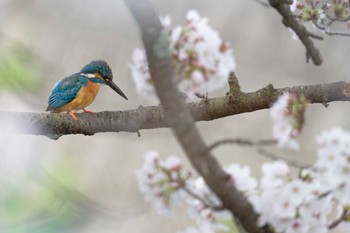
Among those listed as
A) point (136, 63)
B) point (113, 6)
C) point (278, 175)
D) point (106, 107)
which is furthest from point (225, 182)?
point (113, 6)

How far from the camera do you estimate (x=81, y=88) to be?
1881 millimetres

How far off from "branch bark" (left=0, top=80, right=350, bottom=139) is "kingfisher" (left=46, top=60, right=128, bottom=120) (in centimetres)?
21

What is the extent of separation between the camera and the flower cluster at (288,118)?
809 mm

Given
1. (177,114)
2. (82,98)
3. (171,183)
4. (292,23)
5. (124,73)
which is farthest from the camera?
(124,73)

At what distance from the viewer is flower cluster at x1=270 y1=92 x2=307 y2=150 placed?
2.65ft

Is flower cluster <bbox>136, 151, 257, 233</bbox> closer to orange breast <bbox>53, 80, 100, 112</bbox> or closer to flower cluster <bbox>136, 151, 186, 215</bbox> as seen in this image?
flower cluster <bbox>136, 151, 186, 215</bbox>

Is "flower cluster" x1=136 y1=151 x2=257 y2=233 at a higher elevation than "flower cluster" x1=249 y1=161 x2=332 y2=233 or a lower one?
higher

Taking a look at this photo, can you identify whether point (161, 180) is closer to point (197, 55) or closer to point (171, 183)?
point (171, 183)

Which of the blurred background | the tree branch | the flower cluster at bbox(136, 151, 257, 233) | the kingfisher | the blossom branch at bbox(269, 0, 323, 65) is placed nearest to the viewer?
the tree branch

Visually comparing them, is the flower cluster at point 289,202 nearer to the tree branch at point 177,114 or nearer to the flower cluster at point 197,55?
the tree branch at point 177,114

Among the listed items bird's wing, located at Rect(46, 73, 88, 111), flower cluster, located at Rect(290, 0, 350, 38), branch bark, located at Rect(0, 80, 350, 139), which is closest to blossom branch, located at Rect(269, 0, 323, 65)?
flower cluster, located at Rect(290, 0, 350, 38)

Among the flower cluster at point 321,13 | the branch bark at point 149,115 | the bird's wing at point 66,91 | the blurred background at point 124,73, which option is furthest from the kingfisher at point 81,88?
the blurred background at point 124,73

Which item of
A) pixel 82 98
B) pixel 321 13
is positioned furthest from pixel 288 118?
pixel 82 98

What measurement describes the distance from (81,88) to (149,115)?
13.2 inches
